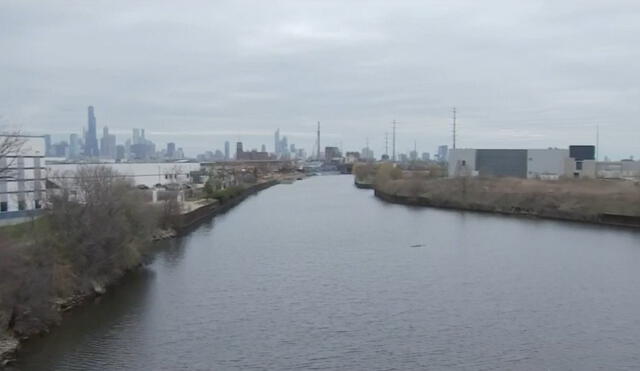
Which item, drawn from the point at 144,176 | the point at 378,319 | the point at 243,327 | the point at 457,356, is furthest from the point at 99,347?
the point at 144,176

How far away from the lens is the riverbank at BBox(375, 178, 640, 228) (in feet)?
73.6

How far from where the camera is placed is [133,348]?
811 centimetres

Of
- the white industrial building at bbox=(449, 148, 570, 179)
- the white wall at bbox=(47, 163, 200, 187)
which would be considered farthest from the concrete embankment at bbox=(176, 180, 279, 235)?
the white industrial building at bbox=(449, 148, 570, 179)

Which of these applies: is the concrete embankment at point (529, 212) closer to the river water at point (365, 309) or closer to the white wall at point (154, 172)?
the river water at point (365, 309)

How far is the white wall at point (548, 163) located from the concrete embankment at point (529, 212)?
9.35 meters

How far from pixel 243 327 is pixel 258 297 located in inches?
66.9

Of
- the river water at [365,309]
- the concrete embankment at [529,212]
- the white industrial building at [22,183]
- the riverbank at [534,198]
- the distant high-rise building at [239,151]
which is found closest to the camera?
the river water at [365,309]

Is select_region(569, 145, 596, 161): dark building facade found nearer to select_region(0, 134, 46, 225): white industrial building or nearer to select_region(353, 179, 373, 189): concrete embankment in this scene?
select_region(353, 179, 373, 189): concrete embankment

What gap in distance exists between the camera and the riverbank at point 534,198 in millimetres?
22422

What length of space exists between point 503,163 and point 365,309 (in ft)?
102

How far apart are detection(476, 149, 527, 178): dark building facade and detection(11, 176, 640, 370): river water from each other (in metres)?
21.7

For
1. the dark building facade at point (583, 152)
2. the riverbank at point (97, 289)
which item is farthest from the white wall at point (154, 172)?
the dark building facade at point (583, 152)

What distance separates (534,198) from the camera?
83.5 ft

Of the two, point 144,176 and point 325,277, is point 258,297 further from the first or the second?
point 144,176
